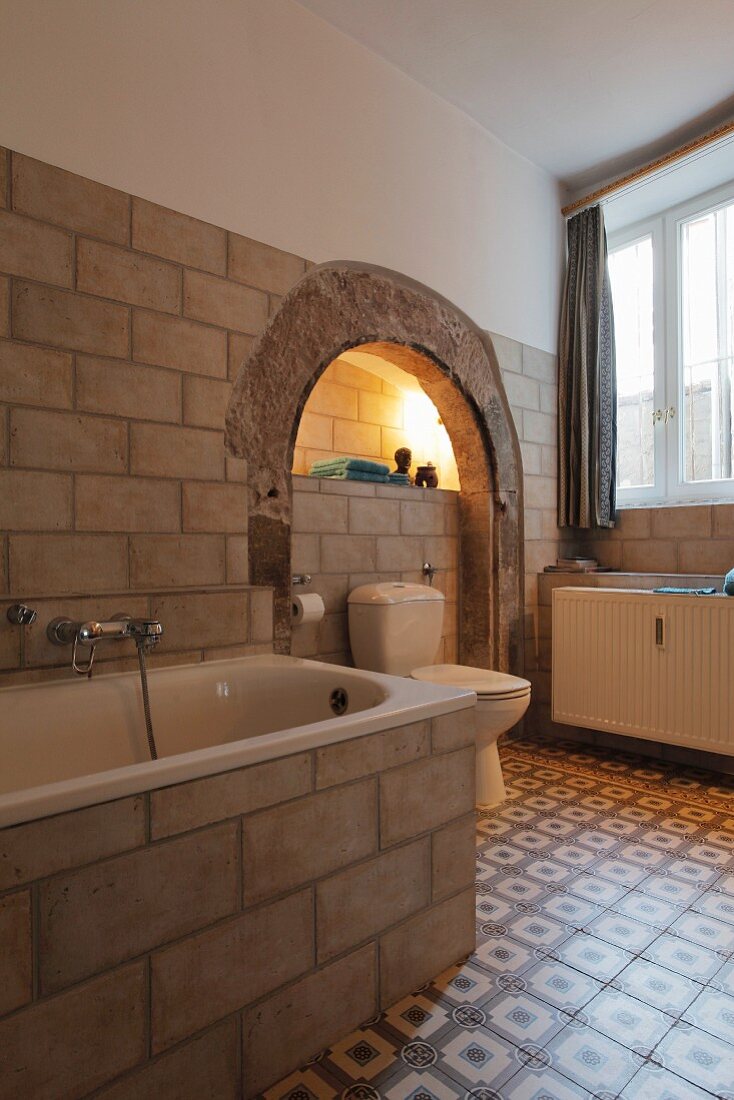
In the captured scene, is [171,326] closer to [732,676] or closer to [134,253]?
[134,253]

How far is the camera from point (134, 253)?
6.70ft

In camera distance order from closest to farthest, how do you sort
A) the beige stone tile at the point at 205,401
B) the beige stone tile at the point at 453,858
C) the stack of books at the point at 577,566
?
the beige stone tile at the point at 453,858, the beige stone tile at the point at 205,401, the stack of books at the point at 577,566

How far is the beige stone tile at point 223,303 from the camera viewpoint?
2180 mm

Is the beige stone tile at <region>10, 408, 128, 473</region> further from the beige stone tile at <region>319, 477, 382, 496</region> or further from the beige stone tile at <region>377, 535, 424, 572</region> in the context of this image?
the beige stone tile at <region>377, 535, 424, 572</region>

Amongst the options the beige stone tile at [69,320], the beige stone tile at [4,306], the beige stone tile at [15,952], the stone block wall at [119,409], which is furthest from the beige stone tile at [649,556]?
the beige stone tile at [15,952]

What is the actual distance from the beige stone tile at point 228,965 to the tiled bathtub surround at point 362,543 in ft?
4.70

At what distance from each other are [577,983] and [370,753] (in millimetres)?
720

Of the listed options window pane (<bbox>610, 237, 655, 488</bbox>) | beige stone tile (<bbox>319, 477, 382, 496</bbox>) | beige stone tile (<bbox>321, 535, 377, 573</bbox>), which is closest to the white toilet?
beige stone tile (<bbox>321, 535, 377, 573</bbox>)

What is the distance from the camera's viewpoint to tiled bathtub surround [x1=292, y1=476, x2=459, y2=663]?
272 centimetres

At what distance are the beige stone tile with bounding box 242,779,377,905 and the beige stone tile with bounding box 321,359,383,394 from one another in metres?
A: 2.64

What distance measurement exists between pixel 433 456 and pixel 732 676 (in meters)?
1.87

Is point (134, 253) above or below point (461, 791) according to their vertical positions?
above

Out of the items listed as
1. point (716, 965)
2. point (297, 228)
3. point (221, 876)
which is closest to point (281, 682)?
point (221, 876)

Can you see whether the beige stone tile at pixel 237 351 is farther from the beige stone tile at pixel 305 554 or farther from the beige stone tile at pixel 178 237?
the beige stone tile at pixel 305 554
